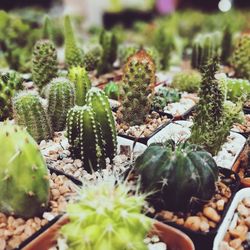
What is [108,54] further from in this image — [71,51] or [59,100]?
[59,100]

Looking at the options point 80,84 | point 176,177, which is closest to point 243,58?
point 80,84

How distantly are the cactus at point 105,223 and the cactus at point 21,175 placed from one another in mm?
223

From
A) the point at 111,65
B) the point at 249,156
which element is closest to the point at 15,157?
the point at 249,156

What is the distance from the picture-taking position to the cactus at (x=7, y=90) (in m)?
2.21

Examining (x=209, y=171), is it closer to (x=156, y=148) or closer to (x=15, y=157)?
(x=156, y=148)

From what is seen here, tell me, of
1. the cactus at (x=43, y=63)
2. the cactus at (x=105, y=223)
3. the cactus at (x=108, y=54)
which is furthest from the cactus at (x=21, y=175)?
the cactus at (x=108, y=54)

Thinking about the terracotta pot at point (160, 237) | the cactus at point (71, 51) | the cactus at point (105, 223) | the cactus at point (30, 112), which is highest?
the cactus at point (71, 51)

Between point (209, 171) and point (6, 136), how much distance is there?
690 millimetres

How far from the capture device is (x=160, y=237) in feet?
4.60

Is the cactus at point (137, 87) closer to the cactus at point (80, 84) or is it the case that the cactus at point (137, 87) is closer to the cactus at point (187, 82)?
the cactus at point (80, 84)

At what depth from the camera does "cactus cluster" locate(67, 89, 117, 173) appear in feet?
5.33

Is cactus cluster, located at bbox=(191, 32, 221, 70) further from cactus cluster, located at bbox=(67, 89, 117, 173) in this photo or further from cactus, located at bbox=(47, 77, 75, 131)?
cactus cluster, located at bbox=(67, 89, 117, 173)

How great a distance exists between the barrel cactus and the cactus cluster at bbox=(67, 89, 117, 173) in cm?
26

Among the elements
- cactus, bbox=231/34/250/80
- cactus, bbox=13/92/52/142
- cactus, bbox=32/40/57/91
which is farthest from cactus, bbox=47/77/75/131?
cactus, bbox=231/34/250/80
